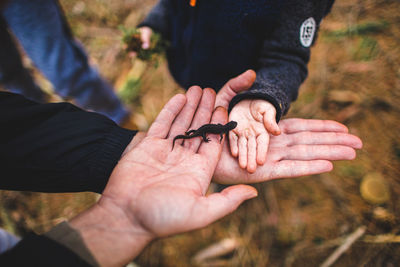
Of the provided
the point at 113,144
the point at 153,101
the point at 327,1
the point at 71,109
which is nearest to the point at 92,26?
the point at 153,101

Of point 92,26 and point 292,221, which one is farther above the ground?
point 92,26

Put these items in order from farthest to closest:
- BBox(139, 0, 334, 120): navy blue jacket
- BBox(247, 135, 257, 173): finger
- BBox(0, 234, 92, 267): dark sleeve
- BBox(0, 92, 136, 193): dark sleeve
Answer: BBox(139, 0, 334, 120): navy blue jacket
BBox(247, 135, 257, 173): finger
BBox(0, 92, 136, 193): dark sleeve
BBox(0, 234, 92, 267): dark sleeve

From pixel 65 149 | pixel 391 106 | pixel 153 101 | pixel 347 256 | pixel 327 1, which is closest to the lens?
pixel 65 149

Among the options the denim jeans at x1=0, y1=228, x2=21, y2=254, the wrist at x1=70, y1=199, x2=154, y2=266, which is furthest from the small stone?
the denim jeans at x1=0, y1=228, x2=21, y2=254

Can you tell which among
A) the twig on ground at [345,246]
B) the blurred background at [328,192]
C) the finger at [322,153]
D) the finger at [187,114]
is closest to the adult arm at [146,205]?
the finger at [187,114]

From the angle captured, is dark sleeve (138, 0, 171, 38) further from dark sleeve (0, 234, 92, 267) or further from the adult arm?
dark sleeve (0, 234, 92, 267)

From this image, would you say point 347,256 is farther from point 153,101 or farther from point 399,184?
point 153,101

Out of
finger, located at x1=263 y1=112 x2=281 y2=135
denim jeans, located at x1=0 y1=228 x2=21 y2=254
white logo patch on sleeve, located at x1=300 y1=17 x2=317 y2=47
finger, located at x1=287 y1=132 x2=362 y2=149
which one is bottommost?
denim jeans, located at x1=0 y1=228 x2=21 y2=254
